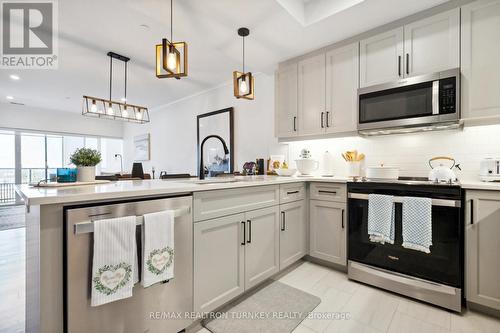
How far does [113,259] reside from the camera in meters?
1.06

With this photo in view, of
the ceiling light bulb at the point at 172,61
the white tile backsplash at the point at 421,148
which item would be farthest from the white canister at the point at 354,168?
the ceiling light bulb at the point at 172,61

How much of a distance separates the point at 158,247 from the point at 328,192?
173cm

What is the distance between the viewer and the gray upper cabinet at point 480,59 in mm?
1771

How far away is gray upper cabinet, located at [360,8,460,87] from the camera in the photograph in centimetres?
193

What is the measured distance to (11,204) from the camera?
229 inches

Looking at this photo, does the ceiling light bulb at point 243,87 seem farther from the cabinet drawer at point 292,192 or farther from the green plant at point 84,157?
the green plant at point 84,157

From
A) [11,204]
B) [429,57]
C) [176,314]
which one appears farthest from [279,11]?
[11,204]

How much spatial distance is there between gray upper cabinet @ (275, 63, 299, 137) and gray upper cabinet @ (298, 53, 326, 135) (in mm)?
72

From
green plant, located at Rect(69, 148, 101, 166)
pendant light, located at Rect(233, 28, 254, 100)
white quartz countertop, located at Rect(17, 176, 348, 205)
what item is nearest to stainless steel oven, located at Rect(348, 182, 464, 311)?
white quartz countertop, located at Rect(17, 176, 348, 205)

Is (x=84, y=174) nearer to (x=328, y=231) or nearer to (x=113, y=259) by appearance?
(x=113, y=259)

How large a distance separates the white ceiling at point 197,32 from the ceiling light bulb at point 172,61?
58 cm

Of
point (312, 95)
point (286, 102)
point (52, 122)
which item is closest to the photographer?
point (312, 95)

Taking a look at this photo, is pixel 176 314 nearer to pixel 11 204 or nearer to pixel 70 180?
pixel 70 180

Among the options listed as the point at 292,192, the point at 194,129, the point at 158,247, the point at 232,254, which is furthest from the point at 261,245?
the point at 194,129
